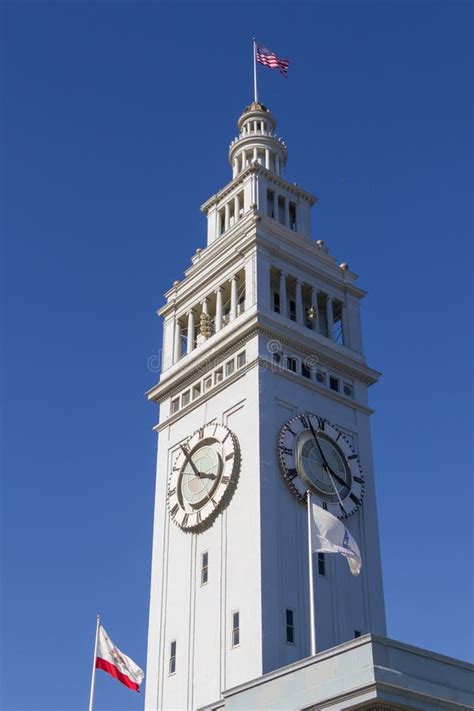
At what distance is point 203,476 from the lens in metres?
56.3

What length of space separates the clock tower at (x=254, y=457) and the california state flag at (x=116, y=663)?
14.4 feet

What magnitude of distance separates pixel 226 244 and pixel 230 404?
12.0 m

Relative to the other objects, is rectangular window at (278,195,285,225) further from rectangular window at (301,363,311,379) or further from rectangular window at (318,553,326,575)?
rectangular window at (318,553,326,575)

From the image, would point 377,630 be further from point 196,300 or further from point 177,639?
point 196,300

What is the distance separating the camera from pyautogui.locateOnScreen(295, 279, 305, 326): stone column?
61562 mm

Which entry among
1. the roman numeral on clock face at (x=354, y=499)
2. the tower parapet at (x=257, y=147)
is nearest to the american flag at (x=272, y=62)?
the tower parapet at (x=257, y=147)

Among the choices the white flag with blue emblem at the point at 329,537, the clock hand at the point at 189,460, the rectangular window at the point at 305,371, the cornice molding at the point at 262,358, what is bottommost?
the white flag with blue emblem at the point at 329,537

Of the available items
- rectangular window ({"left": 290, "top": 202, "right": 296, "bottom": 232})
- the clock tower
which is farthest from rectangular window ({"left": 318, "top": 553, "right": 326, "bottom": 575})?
rectangular window ({"left": 290, "top": 202, "right": 296, "bottom": 232})

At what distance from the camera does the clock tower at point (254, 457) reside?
165 ft

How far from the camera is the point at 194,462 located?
57562 mm

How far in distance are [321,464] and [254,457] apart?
14.8ft

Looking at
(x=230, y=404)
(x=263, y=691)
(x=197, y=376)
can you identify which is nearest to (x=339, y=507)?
(x=230, y=404)

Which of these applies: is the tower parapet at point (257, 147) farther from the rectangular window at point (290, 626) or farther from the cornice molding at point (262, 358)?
the rectangular window at point (290, 626)

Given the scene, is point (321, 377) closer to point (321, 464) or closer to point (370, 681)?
point (321, 464)
